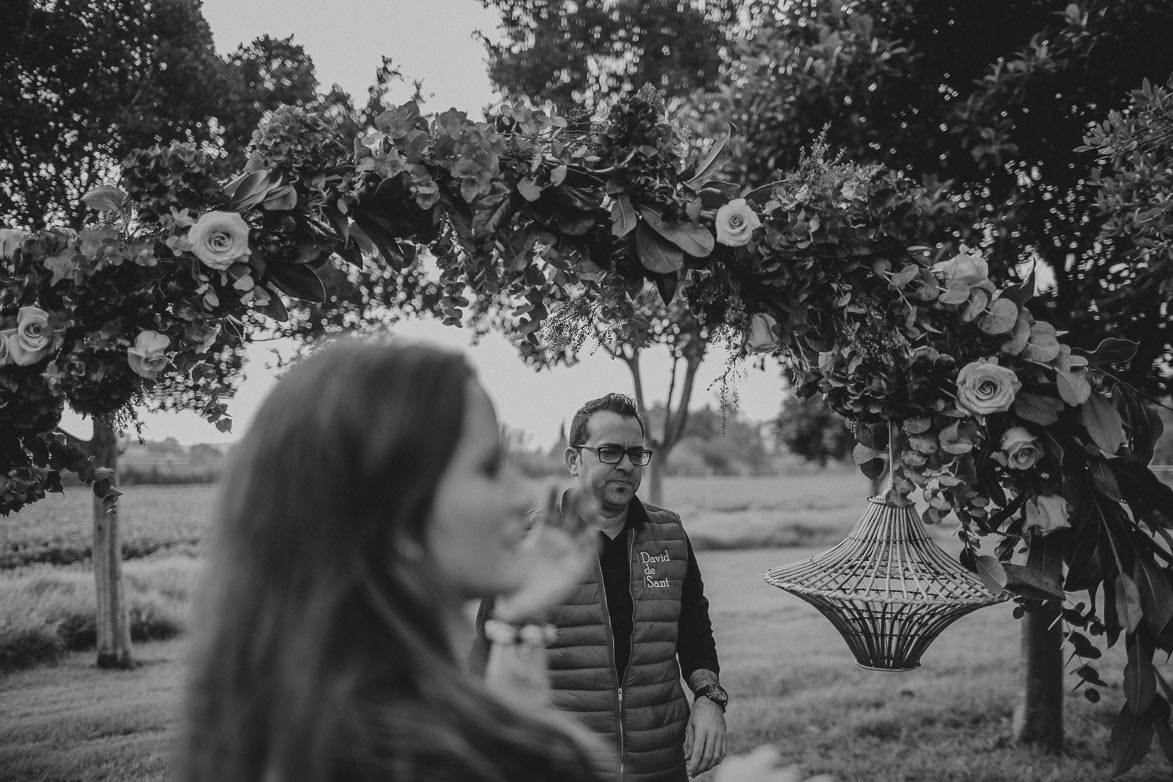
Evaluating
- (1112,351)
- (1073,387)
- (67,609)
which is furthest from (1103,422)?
(67,609)

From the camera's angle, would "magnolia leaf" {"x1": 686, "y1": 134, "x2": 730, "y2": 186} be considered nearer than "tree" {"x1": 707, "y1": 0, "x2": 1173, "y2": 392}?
Yes

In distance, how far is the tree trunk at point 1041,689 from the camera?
4.81 meters

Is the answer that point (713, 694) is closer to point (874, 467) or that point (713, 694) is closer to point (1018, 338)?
point (874, 467)

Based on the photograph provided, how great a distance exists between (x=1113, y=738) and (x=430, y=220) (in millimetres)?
2505

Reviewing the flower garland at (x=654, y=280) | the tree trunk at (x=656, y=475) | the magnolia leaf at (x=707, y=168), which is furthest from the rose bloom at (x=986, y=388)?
the tree trunk at (x=656, y=475)

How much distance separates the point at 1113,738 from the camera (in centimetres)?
237

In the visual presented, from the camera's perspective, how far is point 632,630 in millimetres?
2594

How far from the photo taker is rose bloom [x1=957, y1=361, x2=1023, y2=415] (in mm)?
2135

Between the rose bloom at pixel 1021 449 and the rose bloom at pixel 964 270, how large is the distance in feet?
1.43

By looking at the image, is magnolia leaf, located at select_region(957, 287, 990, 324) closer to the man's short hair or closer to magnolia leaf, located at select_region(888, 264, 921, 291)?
magnolia leaf, located at select_region(888, 264, 921, 291)

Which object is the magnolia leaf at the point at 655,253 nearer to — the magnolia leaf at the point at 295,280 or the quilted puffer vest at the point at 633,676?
the magnolia leaf at the point at 295,280

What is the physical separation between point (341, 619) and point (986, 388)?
193 cm

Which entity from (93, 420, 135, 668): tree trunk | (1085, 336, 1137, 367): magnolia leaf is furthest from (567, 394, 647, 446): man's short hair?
(93, 420, 135, 668): tree trunk

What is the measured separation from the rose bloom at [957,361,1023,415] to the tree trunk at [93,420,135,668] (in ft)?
16.9
